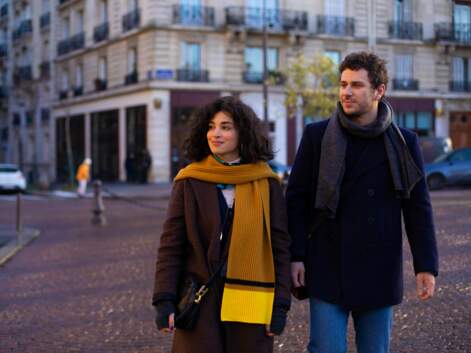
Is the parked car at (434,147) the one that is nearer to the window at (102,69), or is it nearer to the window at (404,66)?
the window at (404,66)

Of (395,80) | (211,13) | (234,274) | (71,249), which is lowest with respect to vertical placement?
(71,249)

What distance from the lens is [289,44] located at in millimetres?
36000

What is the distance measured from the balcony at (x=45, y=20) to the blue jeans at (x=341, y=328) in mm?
44273

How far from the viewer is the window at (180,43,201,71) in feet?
115

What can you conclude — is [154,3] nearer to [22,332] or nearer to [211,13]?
[211,13]

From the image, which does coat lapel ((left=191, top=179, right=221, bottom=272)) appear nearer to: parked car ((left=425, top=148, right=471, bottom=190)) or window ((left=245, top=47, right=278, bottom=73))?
parked car ((left=425, top=148, right=471, bottom=190))

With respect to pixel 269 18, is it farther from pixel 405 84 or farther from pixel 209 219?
pixel 209 219

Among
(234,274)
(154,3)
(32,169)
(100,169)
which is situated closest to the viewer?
(234,274)

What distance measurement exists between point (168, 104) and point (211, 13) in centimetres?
464

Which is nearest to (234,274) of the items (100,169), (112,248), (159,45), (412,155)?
(412,155)

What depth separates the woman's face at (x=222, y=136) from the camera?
364 centimetres

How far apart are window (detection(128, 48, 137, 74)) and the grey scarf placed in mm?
33453

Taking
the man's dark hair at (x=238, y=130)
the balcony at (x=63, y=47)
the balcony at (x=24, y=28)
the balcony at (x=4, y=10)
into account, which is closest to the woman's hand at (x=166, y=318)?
the man's dark hair at (x=238, y=130)

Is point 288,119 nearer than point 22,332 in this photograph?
No
